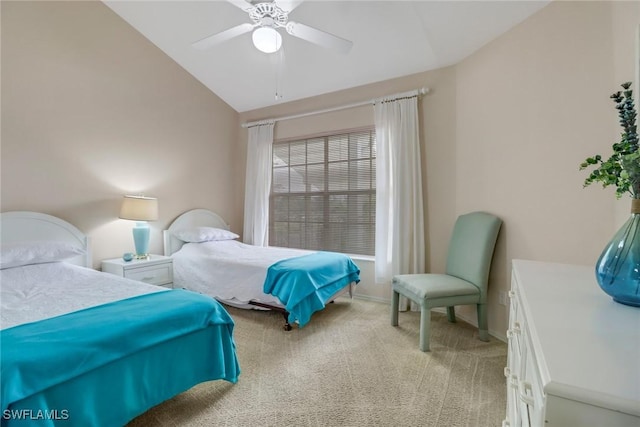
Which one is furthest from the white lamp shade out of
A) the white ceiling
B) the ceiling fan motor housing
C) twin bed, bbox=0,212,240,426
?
the ceiling fan motor housing

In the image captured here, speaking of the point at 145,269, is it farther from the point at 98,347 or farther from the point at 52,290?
the point at 98,347

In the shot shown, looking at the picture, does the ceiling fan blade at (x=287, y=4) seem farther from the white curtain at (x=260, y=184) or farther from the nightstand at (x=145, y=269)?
the nightstand at (x=145, y=269)

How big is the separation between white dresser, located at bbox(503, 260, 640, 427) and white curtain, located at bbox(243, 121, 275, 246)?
146 inches

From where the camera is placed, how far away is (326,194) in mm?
4129

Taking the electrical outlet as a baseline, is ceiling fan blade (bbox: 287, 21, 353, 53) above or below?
above

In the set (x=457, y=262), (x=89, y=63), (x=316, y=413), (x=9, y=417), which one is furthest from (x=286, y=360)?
(x=89, y=63)

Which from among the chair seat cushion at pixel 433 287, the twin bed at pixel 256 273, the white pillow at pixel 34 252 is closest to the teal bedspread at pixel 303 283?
the twin bed at pixel 256 273

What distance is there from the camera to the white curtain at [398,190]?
131 inches

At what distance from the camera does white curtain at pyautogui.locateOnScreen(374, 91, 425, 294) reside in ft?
10.9

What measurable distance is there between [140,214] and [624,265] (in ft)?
12.0

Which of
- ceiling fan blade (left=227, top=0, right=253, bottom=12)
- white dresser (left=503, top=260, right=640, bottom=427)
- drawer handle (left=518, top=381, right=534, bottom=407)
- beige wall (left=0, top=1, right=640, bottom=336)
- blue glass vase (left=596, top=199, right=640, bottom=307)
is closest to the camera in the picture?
white dresser (left=503, top=260, right=640, bottom=427)

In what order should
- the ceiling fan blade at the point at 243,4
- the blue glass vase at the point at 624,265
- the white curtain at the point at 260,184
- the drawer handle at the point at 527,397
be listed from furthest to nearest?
the white curtain at the point at 260,184
the ceiling fan blade at the point at 243,4
the blue glass vase at the point at 624,265
the drawer handle at the point at 527,397

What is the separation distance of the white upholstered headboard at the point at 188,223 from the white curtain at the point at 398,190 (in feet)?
7.94

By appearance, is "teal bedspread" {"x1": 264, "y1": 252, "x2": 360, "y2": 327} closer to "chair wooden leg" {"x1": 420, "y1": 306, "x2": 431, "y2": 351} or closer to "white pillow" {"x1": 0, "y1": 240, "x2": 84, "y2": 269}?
"chair wooden leg" {"x1": 420, "y1": 306, "x2": 431, "y2": 351}
